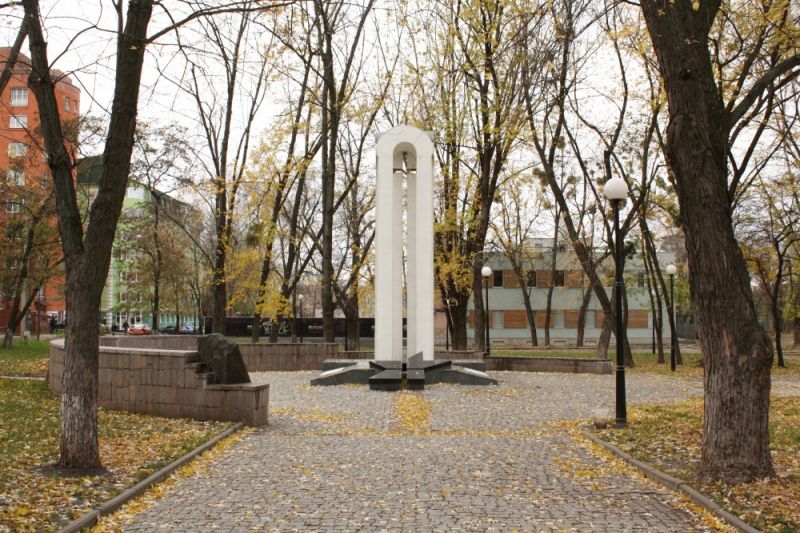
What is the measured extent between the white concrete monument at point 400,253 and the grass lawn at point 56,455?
886 centimetres

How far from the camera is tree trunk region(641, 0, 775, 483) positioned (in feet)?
23.8

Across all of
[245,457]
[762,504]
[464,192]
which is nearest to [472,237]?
[464,192]

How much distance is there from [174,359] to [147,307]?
120 ft

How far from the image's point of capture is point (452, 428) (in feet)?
39.2

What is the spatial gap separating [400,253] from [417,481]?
502 inches

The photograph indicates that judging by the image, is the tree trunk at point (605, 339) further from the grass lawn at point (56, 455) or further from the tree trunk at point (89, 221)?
the tree trunk at point (89, 221)

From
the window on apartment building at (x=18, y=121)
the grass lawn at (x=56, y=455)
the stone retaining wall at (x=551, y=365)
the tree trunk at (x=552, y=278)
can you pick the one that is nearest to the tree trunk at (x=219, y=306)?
the window on apartment building at (x=18, y=121)

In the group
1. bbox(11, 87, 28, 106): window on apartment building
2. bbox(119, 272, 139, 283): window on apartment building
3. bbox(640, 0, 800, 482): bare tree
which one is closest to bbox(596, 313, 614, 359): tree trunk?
bbox(640, 0, 800, 482): bare tree

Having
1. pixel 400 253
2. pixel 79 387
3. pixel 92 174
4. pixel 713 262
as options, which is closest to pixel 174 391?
pixel 79 387

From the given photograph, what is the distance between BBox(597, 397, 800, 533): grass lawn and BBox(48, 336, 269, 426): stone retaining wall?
221 inches

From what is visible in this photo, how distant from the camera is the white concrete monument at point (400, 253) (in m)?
20.2

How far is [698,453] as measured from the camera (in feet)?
29.4

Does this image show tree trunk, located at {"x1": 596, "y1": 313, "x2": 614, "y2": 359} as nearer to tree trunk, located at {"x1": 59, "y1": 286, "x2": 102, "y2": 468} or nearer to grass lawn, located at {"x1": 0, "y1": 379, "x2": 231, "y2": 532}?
grass lawn, located at {"x1": 0, "y1": 379, "x2": 231, "y2": 532}

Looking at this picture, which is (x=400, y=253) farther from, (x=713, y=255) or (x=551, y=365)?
(x=713, y=255)
